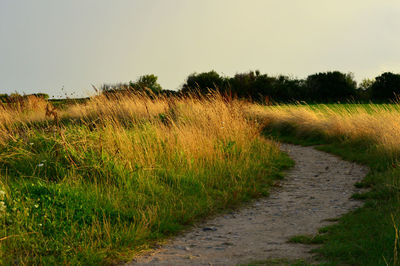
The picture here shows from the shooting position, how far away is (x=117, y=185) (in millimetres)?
6352

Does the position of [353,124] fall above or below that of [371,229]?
above

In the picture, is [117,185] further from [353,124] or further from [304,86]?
[304,86]

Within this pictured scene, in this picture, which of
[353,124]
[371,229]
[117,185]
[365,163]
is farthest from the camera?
[353,124]

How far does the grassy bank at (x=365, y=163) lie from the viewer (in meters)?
4.22

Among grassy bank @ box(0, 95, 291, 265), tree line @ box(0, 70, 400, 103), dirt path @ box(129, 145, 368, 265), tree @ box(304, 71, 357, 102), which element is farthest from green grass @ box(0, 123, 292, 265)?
tree @ box(304, 71, 357, 102)

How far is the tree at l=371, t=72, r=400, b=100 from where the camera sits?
35.2 m

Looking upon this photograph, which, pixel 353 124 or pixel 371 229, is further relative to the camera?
pixel 353 124

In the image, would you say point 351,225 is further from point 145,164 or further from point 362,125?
point 362,125

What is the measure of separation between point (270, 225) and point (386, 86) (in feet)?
113

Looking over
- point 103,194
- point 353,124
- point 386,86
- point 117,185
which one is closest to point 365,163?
point 353,124

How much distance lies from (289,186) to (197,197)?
252 centimetres

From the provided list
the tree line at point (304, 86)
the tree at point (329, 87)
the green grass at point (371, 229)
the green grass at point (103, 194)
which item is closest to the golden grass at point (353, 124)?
the green grass at point (371, 229)

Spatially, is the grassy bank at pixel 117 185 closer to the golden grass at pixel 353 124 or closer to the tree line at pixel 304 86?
the golden grass at pixel 353 124

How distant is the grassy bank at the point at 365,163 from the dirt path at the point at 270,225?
1.08ft
